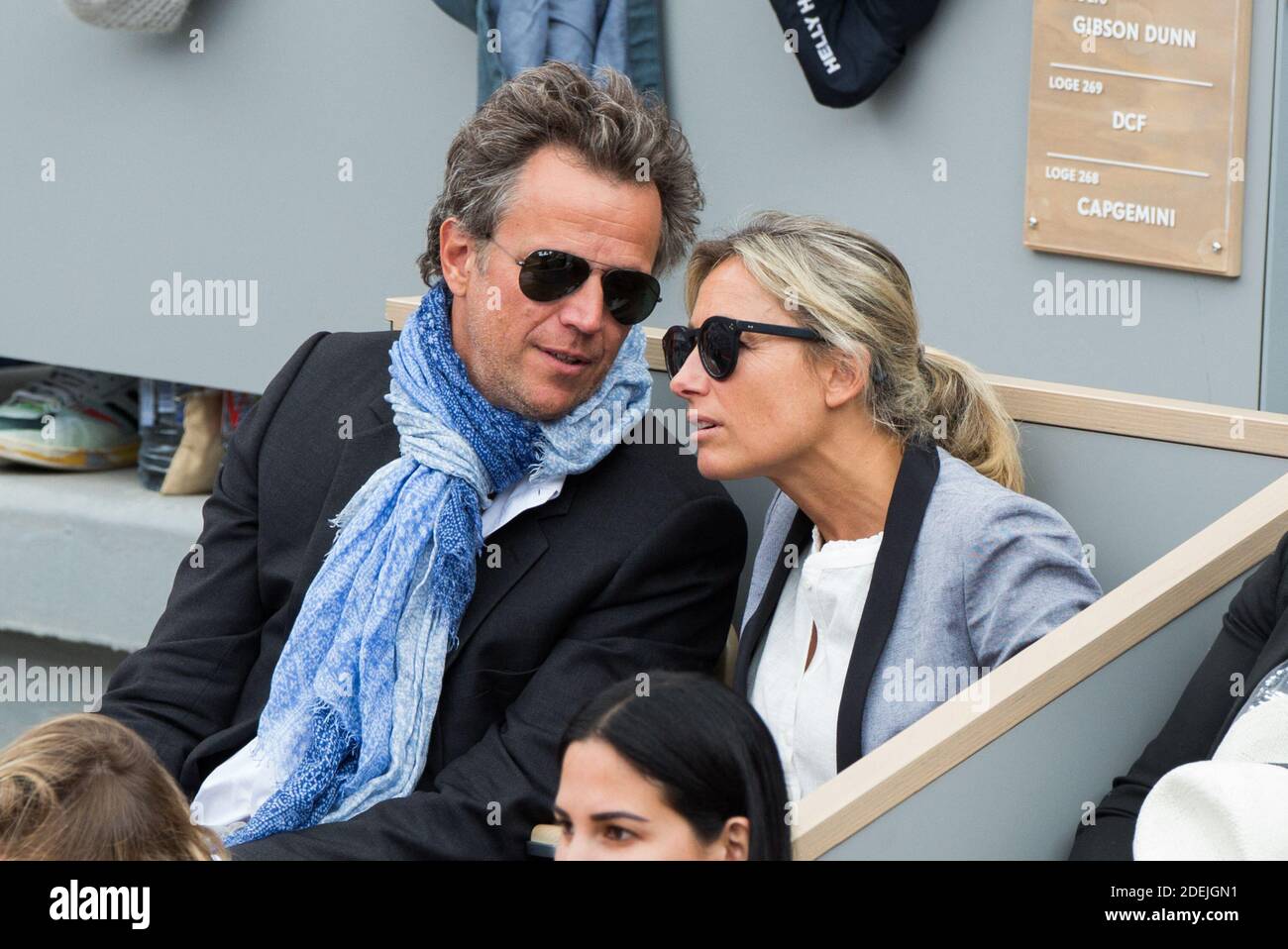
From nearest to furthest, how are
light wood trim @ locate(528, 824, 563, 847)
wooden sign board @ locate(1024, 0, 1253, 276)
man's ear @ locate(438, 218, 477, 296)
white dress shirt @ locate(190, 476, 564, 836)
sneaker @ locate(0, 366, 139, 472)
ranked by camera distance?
light wood trim @ locate(528, 824, 563, 847), white dress shirt @ locate(190, 476, 564, 836), man's ear @ locate(438, 218, 477, 296), wooden sign board @ locate(1024, 0, 1253, 276), sneaker @ locate(0, 366, 139, 472)

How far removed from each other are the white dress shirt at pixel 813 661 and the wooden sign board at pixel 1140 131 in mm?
1604

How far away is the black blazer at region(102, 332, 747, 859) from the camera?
2.67m

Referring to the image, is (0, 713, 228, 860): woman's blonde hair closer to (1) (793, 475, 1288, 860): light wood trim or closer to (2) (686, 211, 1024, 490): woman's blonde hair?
(1) (793, 475, 1288, 860): light wood trim

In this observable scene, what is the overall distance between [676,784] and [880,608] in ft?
2.07

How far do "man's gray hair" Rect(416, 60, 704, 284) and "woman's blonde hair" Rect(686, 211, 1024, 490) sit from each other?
0.22 m

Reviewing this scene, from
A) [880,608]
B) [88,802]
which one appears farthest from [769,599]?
[88,802]

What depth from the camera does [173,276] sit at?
5.76 metres

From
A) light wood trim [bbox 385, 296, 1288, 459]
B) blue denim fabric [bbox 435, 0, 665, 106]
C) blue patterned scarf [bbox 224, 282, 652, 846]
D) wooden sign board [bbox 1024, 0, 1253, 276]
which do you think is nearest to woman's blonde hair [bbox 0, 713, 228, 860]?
blue patterned scarf [bbox 224, 282, 652, 846]

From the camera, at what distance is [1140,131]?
4.05m

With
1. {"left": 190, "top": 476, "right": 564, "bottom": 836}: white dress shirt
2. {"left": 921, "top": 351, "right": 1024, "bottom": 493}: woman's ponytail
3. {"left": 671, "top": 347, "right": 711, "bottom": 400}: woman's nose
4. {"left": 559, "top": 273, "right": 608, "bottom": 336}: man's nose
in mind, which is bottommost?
{"left": 190, "top": 476, "right": 564, "bottom": 836}: white dress shirt

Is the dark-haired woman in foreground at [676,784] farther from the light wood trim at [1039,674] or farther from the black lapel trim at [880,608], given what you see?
the black lapel trim at [880,608]

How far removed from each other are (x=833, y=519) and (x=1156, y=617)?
2.04 ft
